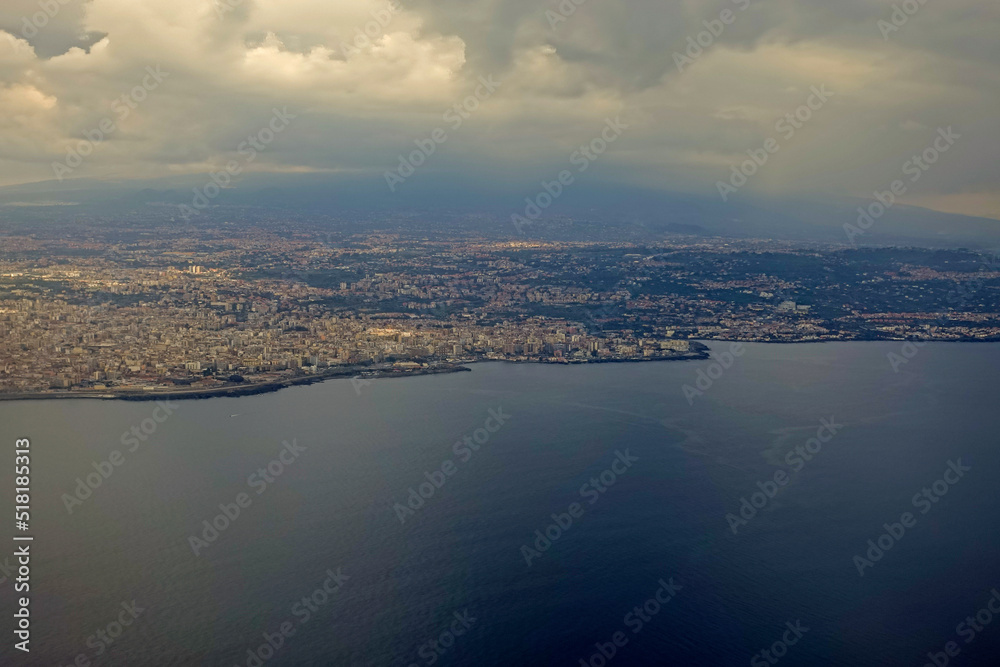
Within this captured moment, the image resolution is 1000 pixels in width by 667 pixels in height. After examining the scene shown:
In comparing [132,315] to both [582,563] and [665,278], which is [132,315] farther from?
[665,278]

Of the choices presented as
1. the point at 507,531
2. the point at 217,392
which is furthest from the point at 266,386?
the point at 507,531

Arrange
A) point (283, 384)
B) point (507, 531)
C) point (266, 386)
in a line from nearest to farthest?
point (507, 531) → point (266, 386) → point (283, 384)

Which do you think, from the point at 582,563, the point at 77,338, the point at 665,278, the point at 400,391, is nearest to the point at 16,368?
the point at 77,338

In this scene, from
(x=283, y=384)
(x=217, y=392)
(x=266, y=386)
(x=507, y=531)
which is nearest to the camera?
(x=507, y=531)

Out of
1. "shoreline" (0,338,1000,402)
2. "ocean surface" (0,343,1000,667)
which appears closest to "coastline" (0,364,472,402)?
"shoreline" (0,338,1000,402)

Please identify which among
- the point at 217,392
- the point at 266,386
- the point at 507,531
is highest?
the point at 266,386

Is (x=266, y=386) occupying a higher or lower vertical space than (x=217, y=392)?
higher

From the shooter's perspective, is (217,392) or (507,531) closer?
(507,531)

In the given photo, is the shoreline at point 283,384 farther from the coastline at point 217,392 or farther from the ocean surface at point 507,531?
the ocean surface at point 507,531

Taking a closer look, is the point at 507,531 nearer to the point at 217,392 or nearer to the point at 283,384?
the point at 217,392
